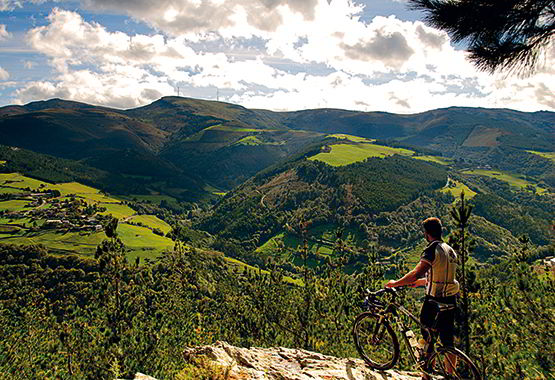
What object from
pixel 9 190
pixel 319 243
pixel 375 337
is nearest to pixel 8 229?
pixel 9 190

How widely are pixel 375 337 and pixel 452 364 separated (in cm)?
242

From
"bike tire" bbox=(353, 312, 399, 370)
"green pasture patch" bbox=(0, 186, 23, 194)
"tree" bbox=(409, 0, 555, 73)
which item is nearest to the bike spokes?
"bike tire" bbox=(353, 312, 399, 370)

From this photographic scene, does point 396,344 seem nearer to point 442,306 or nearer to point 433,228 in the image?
point 442,306

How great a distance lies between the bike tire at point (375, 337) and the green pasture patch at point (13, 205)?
20355 centimetres

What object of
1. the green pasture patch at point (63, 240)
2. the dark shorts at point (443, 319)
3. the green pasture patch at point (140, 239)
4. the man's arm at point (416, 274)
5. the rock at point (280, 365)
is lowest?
the green pasture patch at point (140, 239)

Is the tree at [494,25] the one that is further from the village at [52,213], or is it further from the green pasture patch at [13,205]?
the green pasture patch at [13,205]

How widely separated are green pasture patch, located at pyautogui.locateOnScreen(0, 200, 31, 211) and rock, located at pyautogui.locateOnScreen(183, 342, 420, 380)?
20050 cm

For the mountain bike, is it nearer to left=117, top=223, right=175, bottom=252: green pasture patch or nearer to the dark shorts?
the dark shorts

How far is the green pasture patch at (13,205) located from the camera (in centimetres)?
16554

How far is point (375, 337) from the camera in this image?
924 centimetres

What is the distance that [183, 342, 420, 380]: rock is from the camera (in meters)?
8.62

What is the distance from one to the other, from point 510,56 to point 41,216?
194m

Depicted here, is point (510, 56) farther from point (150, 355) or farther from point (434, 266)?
point (150, 355)

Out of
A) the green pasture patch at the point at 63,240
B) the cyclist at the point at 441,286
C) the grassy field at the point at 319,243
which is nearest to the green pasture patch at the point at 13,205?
the green pasture patch at the point at 63,240
